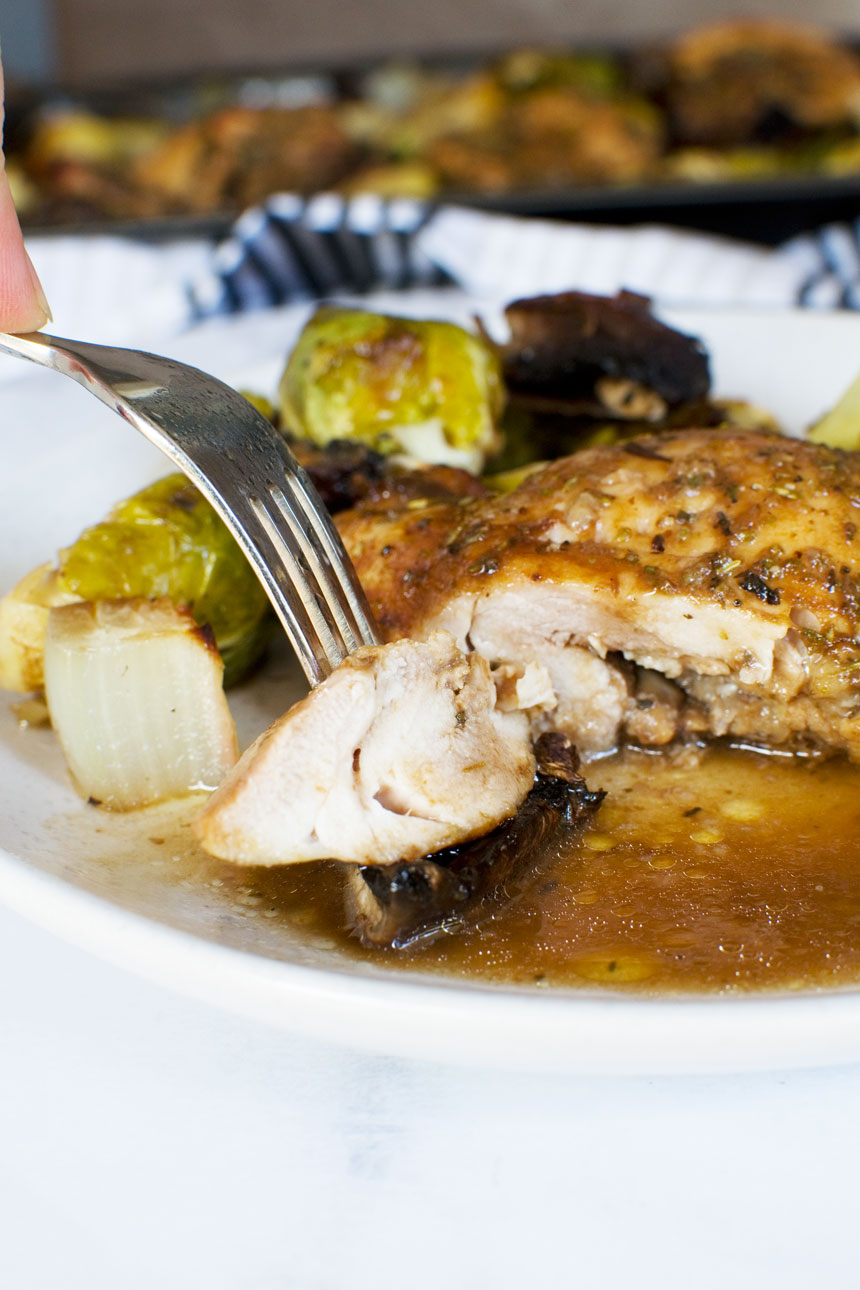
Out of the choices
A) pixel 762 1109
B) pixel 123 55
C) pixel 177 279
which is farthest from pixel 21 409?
pixel 123 55

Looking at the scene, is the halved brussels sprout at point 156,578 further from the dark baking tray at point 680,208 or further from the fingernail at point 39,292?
the dark baking tray at point 680,208

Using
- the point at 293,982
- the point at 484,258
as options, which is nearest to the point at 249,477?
the point at 293,982

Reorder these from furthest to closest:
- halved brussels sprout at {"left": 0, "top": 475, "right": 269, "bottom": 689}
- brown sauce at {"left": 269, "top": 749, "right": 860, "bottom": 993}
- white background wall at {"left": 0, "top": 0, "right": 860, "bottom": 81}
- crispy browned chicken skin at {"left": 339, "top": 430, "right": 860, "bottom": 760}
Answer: white background wall at {"left": 0, "top": 0, "right": 860, "bottom": 81}
halved brussels sprout at {"left": 0, "top": 475, "right": 269, "bottom": 689}
crispy browned chicken skin at {"left": 339, "top": 430, "right": 860, "bottom": 760}
brown sauce at {"left": 269, "top": 749, "right": 860, "bottom": 993}

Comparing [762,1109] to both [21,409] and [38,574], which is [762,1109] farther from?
[21,409]

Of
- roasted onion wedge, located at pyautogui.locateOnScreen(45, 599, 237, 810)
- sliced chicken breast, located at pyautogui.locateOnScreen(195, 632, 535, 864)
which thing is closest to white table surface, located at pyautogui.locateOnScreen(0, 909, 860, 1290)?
sliced chicken breast, located at pyautogui.locateOnScreen(195, 632, 535, 864)

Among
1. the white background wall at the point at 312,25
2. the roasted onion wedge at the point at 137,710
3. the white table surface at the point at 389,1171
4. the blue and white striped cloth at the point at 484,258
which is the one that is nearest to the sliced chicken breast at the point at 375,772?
the white table surface at the point at 389,1171

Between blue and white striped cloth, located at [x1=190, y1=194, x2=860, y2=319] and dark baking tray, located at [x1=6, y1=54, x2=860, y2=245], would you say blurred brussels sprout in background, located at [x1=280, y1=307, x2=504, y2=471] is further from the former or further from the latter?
dark baking tray, located at [x1=6, y1=54, x2=860, y2=245]
